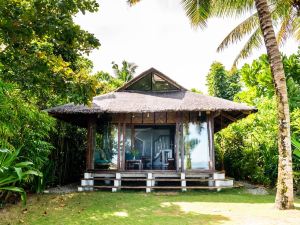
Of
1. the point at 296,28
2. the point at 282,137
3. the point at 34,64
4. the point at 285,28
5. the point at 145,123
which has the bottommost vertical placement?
the point at 282,137

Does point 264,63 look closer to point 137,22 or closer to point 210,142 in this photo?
point 210,142

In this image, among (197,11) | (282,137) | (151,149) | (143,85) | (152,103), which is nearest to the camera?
(282,137)

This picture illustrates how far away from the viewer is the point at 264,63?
12609 millimetres

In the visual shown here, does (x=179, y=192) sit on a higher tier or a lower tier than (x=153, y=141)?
lower

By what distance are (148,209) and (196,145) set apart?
4.26 meters

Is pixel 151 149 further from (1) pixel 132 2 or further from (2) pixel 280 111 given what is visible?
(2) pixel 280 111

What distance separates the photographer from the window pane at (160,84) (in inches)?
518

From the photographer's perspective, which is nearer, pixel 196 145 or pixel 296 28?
pixel 196 145

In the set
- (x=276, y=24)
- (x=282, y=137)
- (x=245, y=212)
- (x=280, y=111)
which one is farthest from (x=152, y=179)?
(x=276, y=24)

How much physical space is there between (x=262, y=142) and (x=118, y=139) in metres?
5.69

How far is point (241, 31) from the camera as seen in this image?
1125 cm

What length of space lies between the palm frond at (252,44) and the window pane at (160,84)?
3.13m

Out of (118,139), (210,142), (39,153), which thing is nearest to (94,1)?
(39,153)

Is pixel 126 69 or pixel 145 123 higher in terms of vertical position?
pixel 126 69
